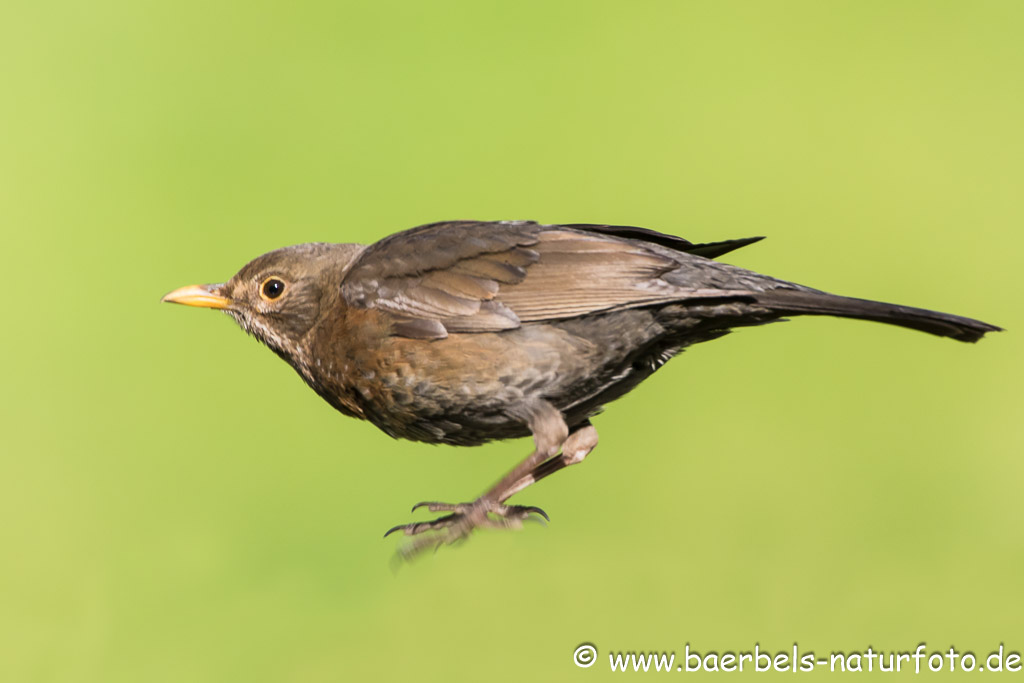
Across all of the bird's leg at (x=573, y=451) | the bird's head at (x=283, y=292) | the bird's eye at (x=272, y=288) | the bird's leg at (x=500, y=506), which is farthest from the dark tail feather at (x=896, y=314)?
the bird's eye at (x=272, y=288)

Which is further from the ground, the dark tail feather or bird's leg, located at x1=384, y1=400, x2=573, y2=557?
the dark tail feather

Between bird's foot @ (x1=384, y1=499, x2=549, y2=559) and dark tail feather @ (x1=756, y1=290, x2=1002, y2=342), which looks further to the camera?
bird's foot @ (x1=384, y1=499, x2=549, y2=559)

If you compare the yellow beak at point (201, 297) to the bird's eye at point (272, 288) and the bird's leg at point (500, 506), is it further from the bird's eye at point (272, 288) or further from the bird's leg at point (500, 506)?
the bird's leg at point (500, 506)

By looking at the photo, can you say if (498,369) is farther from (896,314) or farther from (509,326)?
(896,314)

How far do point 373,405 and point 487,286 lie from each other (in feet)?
2.66

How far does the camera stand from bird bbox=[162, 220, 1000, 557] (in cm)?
482

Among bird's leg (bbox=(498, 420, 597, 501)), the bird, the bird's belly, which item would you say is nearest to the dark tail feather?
the bird

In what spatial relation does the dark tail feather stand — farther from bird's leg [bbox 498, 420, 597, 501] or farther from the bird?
bird's leg [bbox 498, 420, 597, 501]

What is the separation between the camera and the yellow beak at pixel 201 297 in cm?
557

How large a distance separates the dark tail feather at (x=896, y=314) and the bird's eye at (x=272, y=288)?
8.47 feet

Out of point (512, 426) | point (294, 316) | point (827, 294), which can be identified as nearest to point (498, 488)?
point (512, 426)

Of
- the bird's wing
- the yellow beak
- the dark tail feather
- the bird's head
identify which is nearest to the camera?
the dark tail feather

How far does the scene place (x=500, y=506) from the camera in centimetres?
504

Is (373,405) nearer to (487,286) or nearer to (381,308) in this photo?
(381,308)
